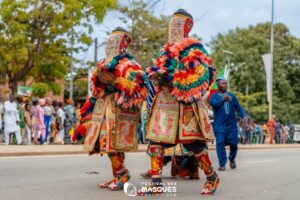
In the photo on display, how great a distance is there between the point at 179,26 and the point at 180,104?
0.99m

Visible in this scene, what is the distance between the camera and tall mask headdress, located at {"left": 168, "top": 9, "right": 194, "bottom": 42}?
7266mm

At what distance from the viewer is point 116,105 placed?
736cm

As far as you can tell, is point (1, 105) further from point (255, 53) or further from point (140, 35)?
point (255, 53)

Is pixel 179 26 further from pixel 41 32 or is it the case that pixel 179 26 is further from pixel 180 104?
pixel 41 32

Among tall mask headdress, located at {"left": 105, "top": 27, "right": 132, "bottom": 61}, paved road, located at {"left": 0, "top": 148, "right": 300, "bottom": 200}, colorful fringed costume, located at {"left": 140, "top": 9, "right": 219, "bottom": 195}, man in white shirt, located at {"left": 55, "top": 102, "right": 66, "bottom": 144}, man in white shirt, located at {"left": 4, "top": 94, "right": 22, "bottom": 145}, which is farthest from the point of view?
man in white shirt, located at {"left": 55, "top": 102, "right": 66, "bottom": 144}

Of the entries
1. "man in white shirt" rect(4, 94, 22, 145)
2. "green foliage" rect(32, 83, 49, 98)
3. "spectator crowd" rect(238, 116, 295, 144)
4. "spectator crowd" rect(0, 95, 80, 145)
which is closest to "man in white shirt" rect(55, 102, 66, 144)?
"spectator crowd" rect(0, 95, 80, 145)

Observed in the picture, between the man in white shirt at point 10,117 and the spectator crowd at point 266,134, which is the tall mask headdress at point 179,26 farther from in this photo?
the spectator crowd at point 266,134

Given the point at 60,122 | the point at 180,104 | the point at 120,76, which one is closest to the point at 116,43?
the point at 120,76

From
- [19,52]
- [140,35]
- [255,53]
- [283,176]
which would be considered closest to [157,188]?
[283,176]

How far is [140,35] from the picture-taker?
1468 inches

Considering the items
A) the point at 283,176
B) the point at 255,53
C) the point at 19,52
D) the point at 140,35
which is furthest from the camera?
the point at 255,53

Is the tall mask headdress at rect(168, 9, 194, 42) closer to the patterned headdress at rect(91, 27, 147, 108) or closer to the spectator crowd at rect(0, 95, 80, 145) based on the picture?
the patterned headdress at rect(91, 27, 147, 108)

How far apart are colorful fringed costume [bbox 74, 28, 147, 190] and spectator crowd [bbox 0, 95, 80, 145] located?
10.6m

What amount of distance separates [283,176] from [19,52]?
64.5 feet
